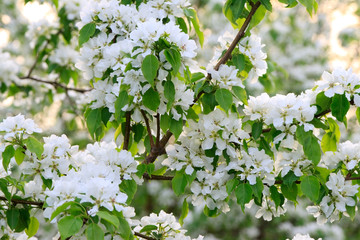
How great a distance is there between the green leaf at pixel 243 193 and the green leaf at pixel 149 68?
19.3 inches

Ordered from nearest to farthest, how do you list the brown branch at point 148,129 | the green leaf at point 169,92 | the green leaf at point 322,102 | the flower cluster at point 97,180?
1. the flower cluster at point 97,180
2. the green leaf at point 169,92
3. the green leaf at point 322,102
4. the brown branch at point 148,129

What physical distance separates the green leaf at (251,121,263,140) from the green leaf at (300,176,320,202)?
0.22m

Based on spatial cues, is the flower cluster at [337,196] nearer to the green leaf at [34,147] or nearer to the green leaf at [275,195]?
the green leaf at [275,195]

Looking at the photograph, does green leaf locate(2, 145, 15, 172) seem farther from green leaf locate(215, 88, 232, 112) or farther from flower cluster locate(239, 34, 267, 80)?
flower cluster locate(239, 34, 267, 80)

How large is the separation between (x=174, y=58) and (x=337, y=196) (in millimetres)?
761

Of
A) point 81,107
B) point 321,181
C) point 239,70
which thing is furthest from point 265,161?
point 81,107

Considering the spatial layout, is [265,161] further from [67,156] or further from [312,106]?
[67,156]

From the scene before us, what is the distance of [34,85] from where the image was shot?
406cm

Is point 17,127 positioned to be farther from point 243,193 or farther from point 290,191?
point 290,191

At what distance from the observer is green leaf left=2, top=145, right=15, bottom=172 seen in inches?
72.7

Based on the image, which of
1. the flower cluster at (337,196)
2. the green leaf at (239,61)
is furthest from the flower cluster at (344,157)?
the green leaf at (239,61)

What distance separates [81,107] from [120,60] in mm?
2031

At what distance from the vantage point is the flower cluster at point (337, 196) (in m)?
1.83

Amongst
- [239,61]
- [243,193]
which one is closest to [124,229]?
[243,193]
